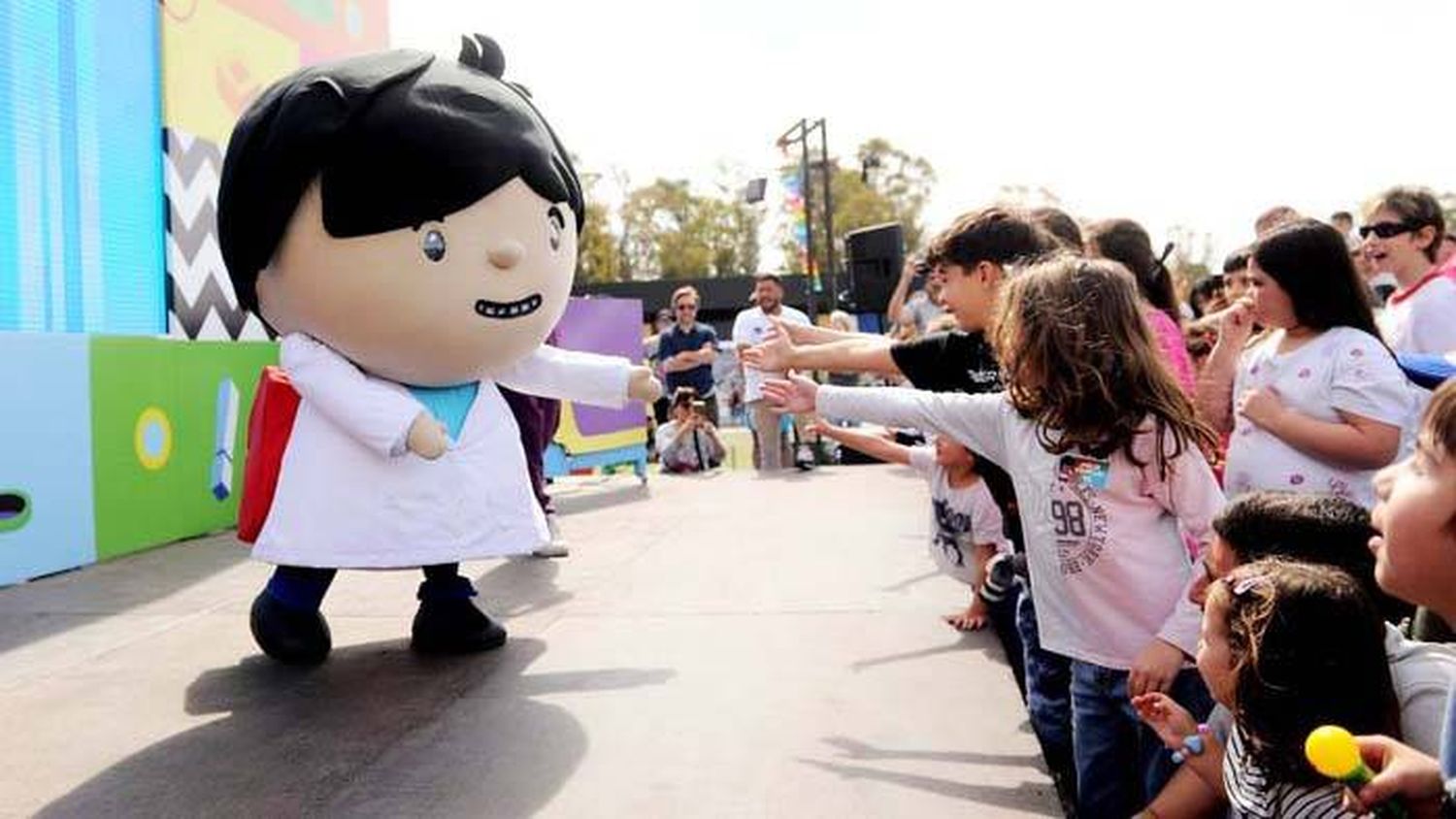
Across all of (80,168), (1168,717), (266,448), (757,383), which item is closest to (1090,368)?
(1168,717)

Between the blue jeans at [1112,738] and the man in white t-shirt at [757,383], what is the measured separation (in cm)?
587

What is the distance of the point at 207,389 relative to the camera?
6527 mm

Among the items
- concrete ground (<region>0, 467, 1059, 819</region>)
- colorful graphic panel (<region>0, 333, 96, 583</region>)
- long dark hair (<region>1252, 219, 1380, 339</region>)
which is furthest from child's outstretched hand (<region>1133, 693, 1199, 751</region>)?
colorful graphic panel (<region>0, 333, 96, 583</region>)

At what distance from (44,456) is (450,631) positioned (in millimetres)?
2655

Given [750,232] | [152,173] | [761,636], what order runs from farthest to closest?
[750,232] < [152,173] < [761,636]

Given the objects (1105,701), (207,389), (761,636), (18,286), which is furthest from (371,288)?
(18,286)

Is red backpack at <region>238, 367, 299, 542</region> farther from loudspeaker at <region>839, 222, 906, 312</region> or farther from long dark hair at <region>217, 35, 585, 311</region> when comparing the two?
loudspeaker at <region>839, 222, 906, 312</region>

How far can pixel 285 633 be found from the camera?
11.6 feet

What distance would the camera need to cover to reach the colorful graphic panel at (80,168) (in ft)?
21.9

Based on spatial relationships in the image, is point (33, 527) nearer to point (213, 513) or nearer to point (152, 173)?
point (213, 513)

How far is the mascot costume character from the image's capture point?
3.28 m

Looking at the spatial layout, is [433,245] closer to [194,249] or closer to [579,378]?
[579,378]

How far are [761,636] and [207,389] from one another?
13.6 ft

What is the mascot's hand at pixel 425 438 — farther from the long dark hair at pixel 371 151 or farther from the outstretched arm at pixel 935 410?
the outstretched arm at pixel 935 410
